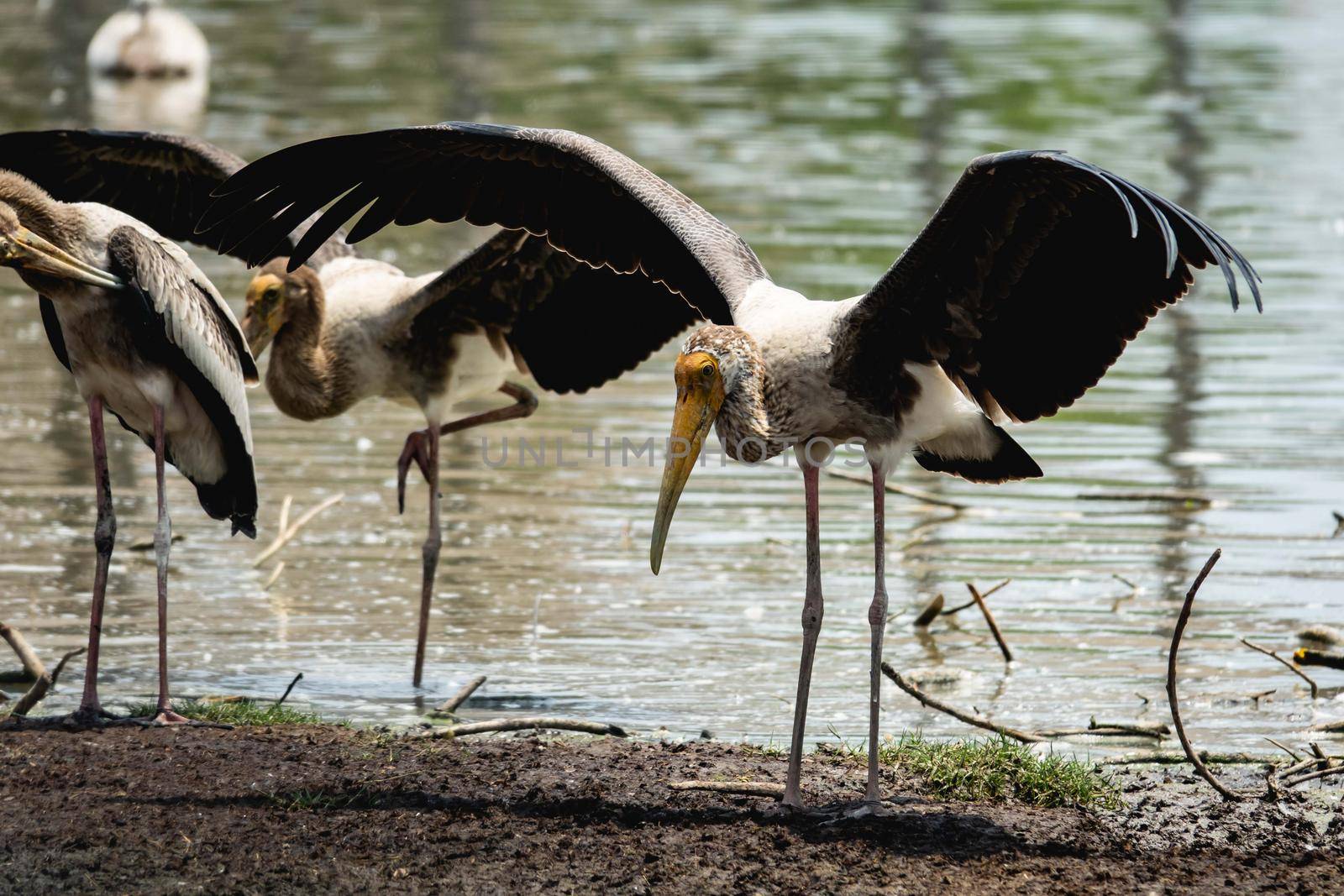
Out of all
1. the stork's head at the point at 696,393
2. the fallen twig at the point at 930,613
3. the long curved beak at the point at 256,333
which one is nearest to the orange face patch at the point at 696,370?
the stork's head at the point at 696,393

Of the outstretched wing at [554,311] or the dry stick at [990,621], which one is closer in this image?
the dry stick at [990,621]

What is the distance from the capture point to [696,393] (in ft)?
16.1

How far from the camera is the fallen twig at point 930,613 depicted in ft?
22.4

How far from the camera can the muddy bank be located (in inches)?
180

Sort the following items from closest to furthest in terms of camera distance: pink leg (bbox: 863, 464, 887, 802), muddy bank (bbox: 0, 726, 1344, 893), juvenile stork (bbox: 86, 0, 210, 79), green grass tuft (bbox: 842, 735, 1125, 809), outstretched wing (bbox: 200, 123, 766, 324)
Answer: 1. muddy bank (bbox: 0, 726, 1344, 893)
2. pink leg (bbox: 863, 464, 887, 802)
3. green grass tuft (bbox: 842, 735, 1125, 809)
4. outstretched wing (bbox: 200, 123, 766, 324)
5. juvenile stork (bbox: 86, 0, 210, 79)

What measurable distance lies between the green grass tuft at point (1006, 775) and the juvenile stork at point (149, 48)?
17.2m

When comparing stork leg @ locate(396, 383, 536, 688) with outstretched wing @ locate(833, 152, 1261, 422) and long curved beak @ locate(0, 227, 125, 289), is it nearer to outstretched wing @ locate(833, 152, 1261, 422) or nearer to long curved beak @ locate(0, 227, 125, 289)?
long curved beak @ locate(0, 227, 125, 289)

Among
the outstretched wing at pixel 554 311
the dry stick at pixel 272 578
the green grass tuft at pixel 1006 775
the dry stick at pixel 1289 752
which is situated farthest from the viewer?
the dry stick at pixel 272 578

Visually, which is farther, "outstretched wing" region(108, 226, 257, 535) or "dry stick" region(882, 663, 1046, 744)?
"outstretched wing" region(108, 226, 257, 535)

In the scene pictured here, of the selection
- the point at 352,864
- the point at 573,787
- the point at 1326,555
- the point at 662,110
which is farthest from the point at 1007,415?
the point at 662,110

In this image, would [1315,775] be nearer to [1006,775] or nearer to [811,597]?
[1006,775]

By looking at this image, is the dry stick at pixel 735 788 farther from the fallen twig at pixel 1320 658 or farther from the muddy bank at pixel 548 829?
the fallen twig at pixel 1320 658

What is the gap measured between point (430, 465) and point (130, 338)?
58.1 inches

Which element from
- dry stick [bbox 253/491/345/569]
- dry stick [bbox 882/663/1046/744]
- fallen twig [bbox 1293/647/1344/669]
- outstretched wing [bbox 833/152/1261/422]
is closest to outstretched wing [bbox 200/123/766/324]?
outstretched wing [bbox 833/152/1261/422]
